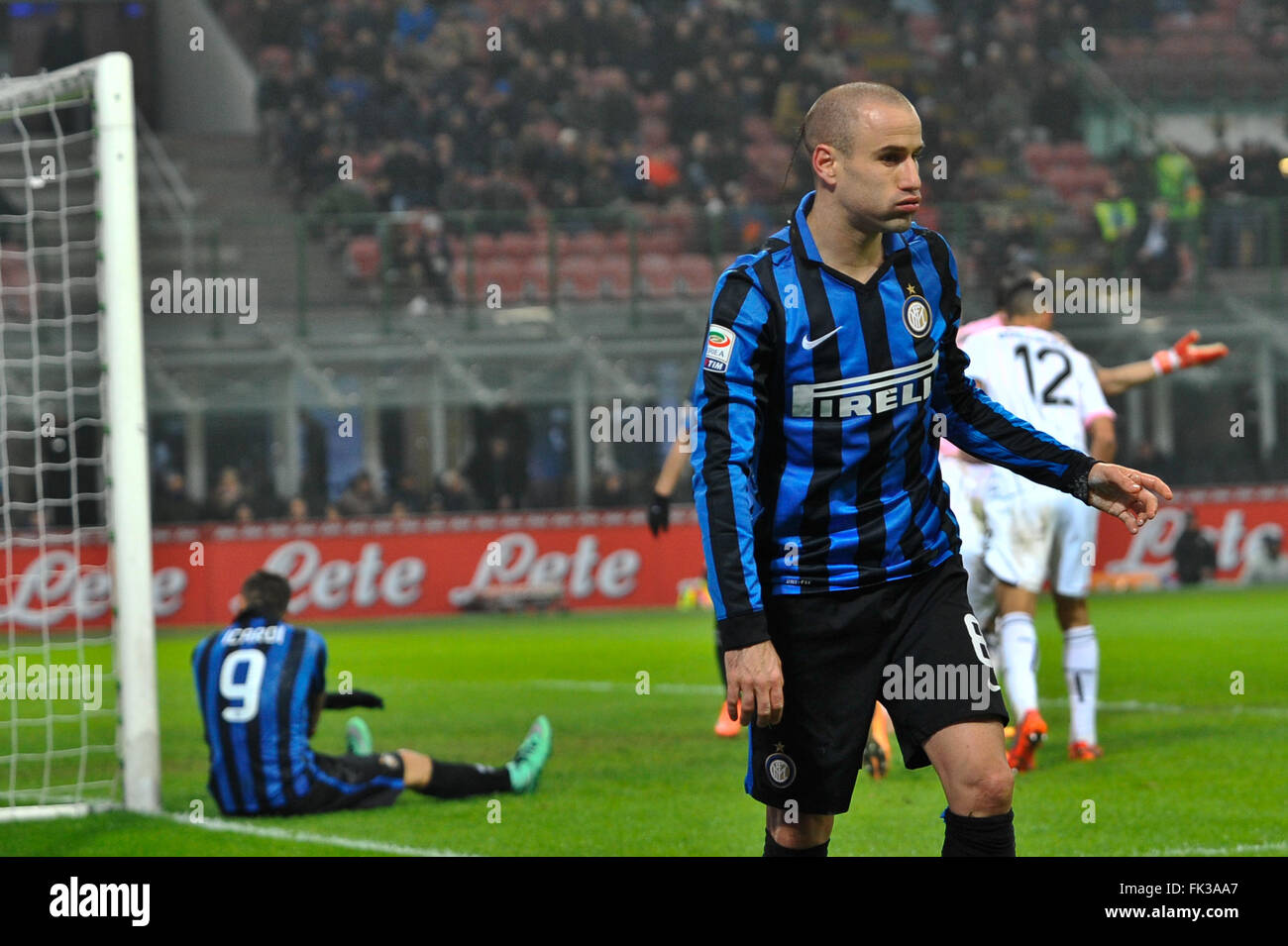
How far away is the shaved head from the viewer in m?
3.53

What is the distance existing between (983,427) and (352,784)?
11.0 ft

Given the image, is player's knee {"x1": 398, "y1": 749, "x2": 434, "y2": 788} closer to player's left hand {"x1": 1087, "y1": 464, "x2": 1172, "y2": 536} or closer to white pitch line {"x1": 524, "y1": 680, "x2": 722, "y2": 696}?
player's left hand {"x1": 1087, "y1": 464, "x2": 1172, "y2": 536}

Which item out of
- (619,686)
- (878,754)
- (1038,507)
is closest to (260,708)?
(878,754)

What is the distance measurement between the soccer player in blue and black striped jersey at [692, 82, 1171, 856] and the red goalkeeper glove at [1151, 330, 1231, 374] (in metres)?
3.23

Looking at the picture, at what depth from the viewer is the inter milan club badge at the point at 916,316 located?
11.9 feet

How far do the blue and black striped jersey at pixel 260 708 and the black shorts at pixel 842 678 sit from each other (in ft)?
9.35

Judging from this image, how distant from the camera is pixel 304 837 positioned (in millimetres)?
5777

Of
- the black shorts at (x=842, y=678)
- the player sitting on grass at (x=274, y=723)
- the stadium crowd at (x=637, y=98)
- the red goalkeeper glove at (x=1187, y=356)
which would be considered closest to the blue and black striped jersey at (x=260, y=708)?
the player sitting on grass at (x=274, y=723)

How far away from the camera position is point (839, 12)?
25391 millimetres

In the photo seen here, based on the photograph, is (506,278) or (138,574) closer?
(138,574)
